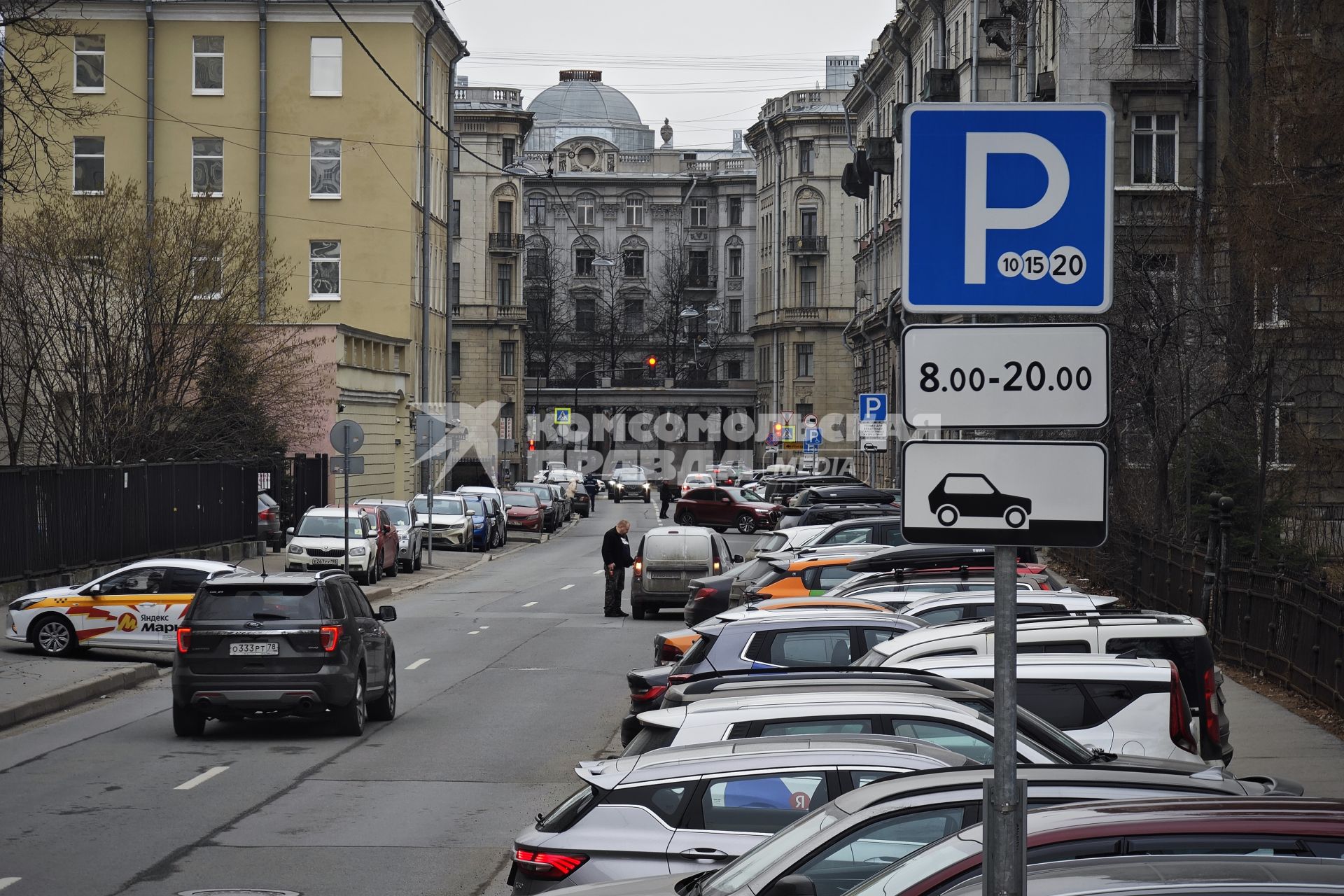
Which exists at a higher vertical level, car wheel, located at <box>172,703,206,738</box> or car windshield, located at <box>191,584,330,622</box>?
car windshield, located at <box>191,584,330,622</box>

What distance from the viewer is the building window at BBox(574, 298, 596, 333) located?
13050 centimetres

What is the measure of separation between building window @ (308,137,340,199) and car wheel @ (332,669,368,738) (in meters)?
45.1

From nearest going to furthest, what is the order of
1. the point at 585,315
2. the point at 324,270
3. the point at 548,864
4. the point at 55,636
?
the point at 548,864 < the point at 55,636 < the point at 324,270 < the point at 585,315

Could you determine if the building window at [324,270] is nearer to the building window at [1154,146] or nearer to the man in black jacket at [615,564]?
the building window at [1154,146]

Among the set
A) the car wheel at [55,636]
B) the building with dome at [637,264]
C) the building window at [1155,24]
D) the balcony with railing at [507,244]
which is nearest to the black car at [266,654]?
the car wheel at [55,636]

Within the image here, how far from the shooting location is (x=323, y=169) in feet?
194

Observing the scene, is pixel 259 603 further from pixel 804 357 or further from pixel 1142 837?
pixel 804 357

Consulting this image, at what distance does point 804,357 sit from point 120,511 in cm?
8146

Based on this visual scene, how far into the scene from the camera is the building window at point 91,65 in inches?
2292

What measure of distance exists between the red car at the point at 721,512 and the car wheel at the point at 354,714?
139 feet

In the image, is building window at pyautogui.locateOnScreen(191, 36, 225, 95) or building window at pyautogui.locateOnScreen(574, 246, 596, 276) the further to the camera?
building window at pyautogui.locateOnScreen(574, 246, 596, 276)

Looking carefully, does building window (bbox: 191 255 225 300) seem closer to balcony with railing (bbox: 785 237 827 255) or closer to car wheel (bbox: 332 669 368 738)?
car wheel (bbox: 332 669 368 738)

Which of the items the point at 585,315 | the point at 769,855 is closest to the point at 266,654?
the point at 769,855

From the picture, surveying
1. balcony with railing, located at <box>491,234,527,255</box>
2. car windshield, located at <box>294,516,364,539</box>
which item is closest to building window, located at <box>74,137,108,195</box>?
car windshield, located at <box>294,516,364,539</box>
